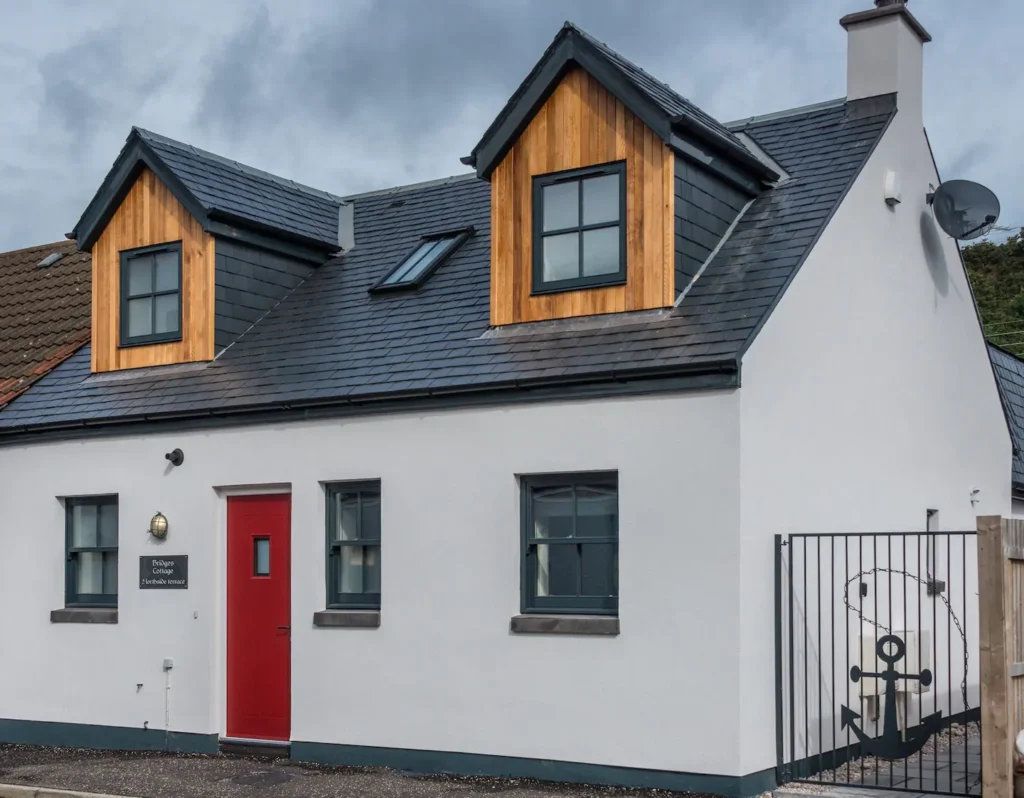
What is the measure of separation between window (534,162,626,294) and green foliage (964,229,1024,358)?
1091 inches

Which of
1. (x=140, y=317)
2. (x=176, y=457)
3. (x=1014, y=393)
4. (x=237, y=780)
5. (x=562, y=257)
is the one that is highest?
(x=562, y=257)

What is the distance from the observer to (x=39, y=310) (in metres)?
18.8

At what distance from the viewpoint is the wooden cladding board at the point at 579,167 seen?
1200 cm

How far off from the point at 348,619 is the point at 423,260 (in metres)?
4.54

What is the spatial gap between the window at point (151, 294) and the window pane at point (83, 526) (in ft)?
6.36

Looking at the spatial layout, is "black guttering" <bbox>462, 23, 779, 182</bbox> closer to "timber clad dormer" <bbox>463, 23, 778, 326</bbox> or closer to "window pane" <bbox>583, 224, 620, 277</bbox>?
"timber clad dormer" <bbox>463, 23, 778, 326</bbox>

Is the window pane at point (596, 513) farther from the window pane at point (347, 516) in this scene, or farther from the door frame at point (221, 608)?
the door frame at point (221, 608)

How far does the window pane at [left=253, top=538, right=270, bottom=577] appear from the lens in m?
13.6


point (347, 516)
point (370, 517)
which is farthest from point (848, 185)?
point (347, 516)

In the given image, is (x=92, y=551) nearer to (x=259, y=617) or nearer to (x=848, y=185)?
(x=259, y=617)

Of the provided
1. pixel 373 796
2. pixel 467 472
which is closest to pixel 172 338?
pixel 467 472

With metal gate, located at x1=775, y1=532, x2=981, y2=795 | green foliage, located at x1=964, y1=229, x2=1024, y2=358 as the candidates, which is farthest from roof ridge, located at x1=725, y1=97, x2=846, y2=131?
green foliage, located at x1=964, y1=229, x2=1024, y2=358

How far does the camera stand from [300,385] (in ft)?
43.9

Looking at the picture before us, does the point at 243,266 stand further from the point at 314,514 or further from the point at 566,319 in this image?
the point at 566,319
